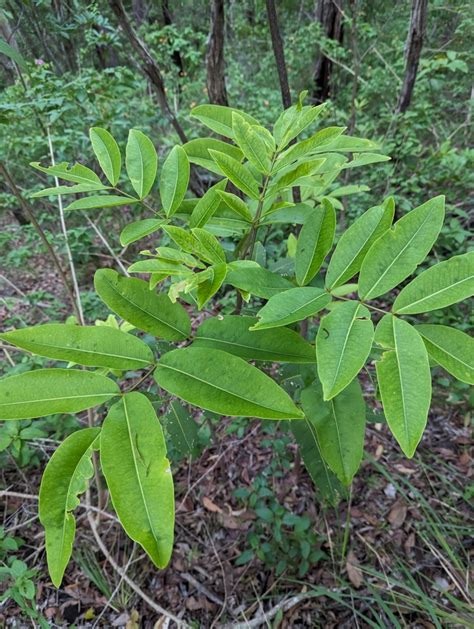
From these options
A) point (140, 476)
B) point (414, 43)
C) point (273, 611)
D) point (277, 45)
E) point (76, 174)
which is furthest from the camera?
point (414, 43)

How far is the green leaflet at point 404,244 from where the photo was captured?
615 mm

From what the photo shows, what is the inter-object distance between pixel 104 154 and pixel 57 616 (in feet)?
5.85

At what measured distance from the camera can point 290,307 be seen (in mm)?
616

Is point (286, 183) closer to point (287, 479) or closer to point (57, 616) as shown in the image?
point (287, 479)

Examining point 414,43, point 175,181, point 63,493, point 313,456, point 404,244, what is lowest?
point 313,456

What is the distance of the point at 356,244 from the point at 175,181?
0.40 meters

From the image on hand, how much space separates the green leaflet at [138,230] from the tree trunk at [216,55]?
1671 millimetres

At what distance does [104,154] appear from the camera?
2.83 ft

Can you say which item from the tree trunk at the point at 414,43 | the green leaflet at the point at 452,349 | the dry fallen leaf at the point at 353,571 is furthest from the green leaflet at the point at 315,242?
the tree trunk at the point at 414,43

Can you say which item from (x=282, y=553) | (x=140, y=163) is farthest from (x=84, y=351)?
(x=282, y=553)

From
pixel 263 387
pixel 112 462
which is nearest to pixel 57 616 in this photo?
pixel 112 462

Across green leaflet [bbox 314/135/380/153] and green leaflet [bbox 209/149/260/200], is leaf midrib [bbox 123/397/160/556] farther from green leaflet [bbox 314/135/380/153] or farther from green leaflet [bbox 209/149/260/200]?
green leaflet [bbox 314/135/380/153]

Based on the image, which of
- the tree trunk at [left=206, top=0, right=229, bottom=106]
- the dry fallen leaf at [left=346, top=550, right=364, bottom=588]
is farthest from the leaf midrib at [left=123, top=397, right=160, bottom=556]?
the tree trunk at [left=206, top=0, right=229, bottom=106]

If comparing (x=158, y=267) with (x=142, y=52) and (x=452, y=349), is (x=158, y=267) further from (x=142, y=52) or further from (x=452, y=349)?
(x=142, y=52)
